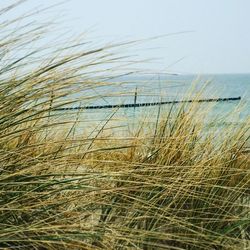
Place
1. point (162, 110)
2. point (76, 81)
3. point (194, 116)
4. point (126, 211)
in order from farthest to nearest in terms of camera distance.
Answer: point (162, 110)
point (194, 116)
point (126, 211)
point (76, 81)

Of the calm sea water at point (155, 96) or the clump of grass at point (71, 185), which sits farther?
the calm sea water at point (155, 96)

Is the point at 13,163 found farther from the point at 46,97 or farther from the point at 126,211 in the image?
the point at 126,211

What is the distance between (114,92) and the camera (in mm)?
1504

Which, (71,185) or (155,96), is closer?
(71,185)

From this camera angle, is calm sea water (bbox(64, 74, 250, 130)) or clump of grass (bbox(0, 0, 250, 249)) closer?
clump of grass (bbox(0, 0, 250, 249))

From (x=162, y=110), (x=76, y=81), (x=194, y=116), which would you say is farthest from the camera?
(x=162, y=110)

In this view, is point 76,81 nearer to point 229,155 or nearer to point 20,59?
point 20,59

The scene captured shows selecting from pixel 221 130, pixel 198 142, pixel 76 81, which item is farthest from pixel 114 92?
pixel 221 130

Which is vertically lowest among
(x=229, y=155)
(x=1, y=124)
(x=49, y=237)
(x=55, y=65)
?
(x=229, y=155)

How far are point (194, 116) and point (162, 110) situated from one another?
0.85 ft

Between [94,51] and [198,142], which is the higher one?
[94,51]

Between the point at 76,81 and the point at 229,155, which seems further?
the point at 229,155

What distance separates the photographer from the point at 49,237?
3.91 feet

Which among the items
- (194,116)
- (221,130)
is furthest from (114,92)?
(221,130)
